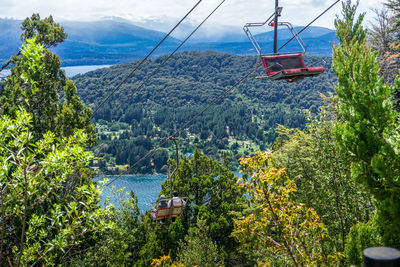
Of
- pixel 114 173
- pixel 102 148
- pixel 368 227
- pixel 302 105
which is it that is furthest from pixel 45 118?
pixel 302 105

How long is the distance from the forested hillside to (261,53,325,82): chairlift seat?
10872cm

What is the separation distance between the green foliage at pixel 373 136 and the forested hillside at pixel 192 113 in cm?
11320

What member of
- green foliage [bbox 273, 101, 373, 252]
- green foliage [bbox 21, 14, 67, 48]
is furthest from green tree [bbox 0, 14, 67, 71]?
green foliage [bbox 273, 101, 373, 252]

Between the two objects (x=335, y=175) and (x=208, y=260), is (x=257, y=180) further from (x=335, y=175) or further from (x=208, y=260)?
(x=208, y=260)

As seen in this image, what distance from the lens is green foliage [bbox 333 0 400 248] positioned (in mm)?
3445

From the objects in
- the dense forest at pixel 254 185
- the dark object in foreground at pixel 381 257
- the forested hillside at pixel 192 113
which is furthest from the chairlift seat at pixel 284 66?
the forested hillside at pixel 192 113

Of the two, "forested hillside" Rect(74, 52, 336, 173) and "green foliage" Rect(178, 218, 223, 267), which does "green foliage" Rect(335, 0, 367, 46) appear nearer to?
"green foliage" Rect(178, 218, 223, 267)

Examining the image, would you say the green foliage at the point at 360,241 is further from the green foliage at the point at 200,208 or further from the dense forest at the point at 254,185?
the green foliage at the point at 200,208

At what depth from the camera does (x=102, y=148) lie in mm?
127750

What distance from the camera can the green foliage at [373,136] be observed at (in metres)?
3.45

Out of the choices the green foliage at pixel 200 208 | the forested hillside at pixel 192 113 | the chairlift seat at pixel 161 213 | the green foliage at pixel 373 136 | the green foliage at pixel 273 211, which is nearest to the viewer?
the green foliage at pixel 373 136

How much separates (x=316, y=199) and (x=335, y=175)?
0.85 metres

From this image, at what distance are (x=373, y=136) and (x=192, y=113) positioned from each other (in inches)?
6520

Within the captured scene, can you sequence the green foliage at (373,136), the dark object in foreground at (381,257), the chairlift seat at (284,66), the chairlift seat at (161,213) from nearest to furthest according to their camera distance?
1. the dark object in foreground at (381,257)
2. the green foliage at (373,136)
3. the chairlift seat at (284,66)
4. the chairlift seat at (161,213)
